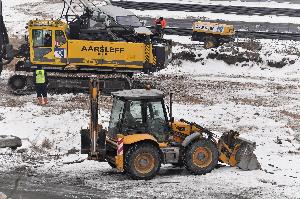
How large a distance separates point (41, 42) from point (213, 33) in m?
14.9

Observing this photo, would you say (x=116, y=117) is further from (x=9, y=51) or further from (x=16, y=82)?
(x=16, y=82)

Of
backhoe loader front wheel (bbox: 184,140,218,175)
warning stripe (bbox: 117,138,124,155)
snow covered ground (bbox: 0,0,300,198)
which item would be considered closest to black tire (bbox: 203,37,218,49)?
snow covered ground (bbox: 0,0,300,198)

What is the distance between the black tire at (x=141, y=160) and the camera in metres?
12.6

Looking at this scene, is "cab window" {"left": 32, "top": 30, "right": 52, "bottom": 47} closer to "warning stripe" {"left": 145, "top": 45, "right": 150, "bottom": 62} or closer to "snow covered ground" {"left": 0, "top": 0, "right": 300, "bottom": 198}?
"snow covered ground" {"left": 0, "top": 0, "right": 300, "bottom": 198}

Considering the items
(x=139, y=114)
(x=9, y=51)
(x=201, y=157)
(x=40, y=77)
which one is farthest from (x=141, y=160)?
(x=9, y=51)

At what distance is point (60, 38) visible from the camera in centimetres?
2283

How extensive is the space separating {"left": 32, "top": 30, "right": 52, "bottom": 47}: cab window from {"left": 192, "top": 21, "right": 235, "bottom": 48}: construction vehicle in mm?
13706

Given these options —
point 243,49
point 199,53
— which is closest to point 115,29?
point 199,53

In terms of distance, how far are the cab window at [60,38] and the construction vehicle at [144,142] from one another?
10.2m

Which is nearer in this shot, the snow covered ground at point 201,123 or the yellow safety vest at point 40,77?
the snow covered ground at point 201,123

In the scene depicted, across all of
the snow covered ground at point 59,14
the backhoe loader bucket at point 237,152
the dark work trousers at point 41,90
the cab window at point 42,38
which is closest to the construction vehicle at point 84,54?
the cab window at point 42,38

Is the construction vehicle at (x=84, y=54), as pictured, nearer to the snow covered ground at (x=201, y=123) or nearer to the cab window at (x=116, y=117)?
the snow covered ground at (x=201, y=123)

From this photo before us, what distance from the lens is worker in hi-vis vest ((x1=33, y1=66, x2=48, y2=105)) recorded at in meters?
21.2

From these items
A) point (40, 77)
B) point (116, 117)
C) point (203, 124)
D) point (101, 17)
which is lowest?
point (203, 124)
